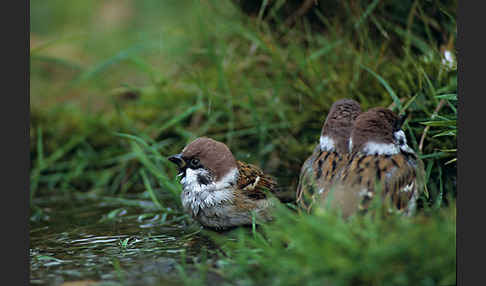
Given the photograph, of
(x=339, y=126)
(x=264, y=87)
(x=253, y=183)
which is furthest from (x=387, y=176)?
(x=264, y=87)

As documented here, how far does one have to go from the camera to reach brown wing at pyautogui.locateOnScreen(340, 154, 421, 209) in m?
3.53

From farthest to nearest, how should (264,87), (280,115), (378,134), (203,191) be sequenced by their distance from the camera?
1. (264,87)
2. (280,115)
3. (203,191)
4. (378,134)

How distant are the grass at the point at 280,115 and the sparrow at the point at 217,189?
53cm

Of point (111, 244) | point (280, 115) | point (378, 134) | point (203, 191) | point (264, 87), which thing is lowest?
point (111, 244)

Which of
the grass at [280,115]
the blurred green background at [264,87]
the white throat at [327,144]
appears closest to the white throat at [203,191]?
the grass at [280,115]

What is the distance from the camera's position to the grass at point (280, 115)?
273 cm

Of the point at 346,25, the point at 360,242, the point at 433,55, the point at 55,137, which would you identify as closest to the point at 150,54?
the point at 55,137

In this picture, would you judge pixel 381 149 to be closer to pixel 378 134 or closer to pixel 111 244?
pixel 378 134

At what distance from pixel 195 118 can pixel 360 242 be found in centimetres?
351

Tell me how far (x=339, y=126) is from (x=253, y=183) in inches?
31.8

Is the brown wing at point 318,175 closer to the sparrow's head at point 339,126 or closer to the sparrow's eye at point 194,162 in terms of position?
the sparrow's head at point 339,126

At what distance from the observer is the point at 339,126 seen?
434 cm

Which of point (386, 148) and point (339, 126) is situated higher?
point (339, 126)

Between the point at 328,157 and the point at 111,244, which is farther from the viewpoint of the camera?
the point at 328,157
